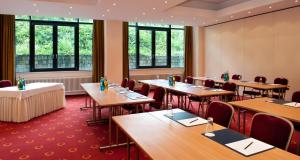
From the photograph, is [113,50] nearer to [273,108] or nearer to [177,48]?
[177,48]

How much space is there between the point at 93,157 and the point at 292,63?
6534mm

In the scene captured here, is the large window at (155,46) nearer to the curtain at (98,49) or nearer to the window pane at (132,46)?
the window pane at (132,46)

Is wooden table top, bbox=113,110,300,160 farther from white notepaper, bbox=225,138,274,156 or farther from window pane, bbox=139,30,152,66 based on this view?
window pane, bbox=139,30,152,66

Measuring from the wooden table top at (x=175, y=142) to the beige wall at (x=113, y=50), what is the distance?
624 centimetres

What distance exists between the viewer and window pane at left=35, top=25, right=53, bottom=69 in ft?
28.0

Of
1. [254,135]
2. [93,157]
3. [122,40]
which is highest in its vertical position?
[122,40]

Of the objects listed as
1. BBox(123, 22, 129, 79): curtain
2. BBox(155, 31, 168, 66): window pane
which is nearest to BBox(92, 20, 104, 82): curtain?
BBox(123, 22, 129, 79): curtain

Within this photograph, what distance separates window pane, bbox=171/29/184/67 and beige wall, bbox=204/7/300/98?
4.31 ft

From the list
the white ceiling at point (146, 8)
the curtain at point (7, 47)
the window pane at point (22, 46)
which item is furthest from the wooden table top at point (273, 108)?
the window pane at point (22, 46)

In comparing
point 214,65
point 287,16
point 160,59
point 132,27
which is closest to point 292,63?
point 287,16

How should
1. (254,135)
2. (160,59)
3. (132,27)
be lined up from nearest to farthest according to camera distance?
(254,135), (132,27), (160,59)

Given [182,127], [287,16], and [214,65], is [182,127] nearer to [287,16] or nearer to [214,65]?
[287,16]

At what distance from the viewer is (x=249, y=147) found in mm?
1954

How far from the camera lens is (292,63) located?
7.12m
